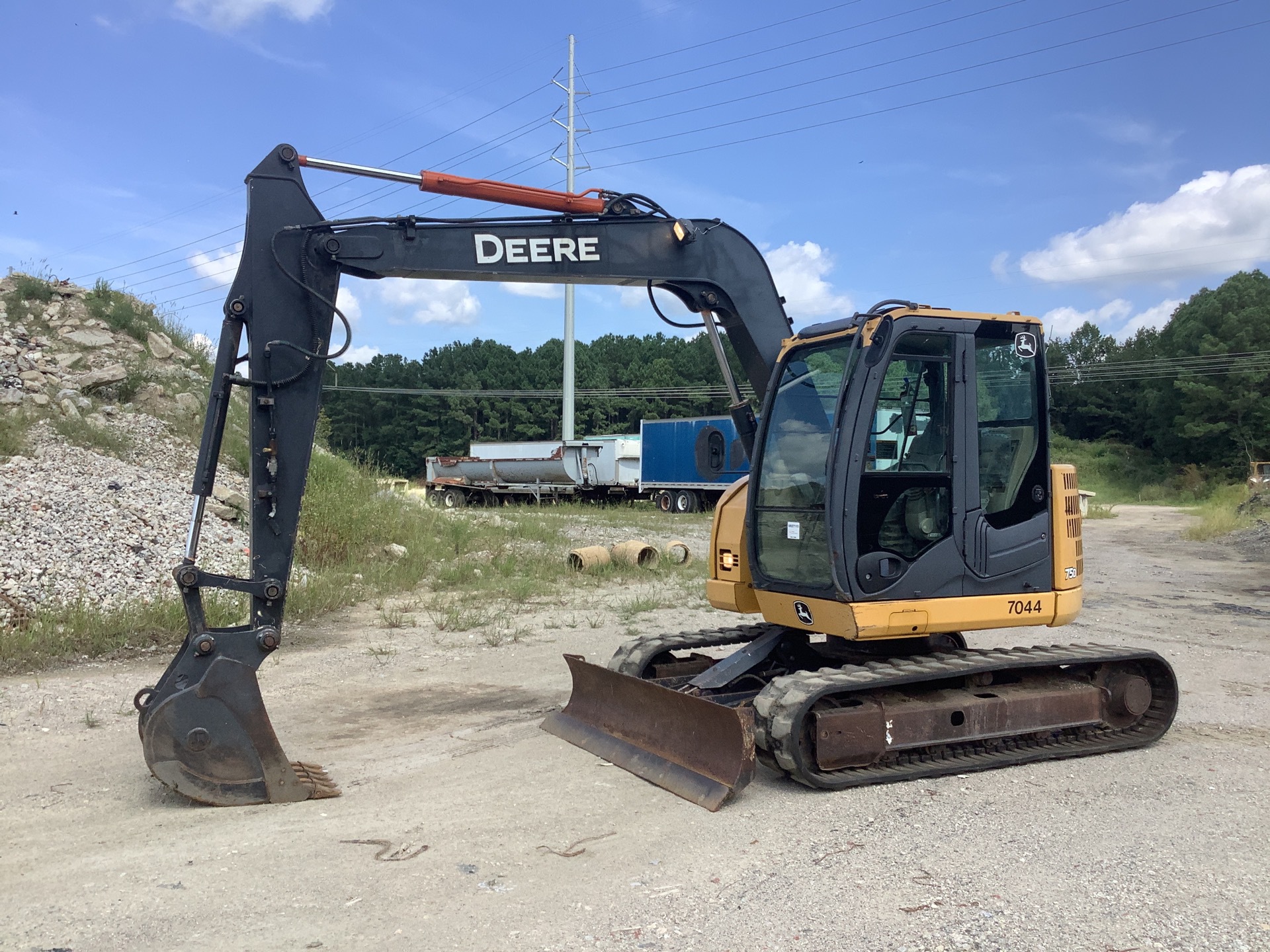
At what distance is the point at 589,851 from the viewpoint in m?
4.59

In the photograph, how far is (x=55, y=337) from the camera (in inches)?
714

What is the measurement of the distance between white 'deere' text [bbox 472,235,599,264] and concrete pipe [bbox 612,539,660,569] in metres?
9.96

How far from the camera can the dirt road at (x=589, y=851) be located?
376cm

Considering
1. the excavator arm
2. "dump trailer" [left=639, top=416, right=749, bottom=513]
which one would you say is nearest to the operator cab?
the excavator arm

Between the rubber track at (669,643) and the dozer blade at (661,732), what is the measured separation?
14.2 inches

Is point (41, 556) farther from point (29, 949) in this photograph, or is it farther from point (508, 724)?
point (29, 949)

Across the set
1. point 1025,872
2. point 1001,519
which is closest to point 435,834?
point 1025,872

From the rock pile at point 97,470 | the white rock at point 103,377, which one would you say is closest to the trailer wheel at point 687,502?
the rock pile at point 97,470

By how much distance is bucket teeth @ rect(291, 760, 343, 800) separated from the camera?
5.38 meters

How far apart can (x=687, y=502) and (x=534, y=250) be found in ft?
97.3

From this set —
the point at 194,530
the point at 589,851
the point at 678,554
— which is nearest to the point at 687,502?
the point at 678,554

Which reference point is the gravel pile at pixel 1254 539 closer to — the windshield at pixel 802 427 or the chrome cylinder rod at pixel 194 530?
the windshield at pixel 802 427

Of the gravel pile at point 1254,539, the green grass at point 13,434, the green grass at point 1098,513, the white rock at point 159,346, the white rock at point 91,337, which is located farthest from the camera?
the green grass at point 1098,513

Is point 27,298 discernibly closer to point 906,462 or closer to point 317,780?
point 317,780
